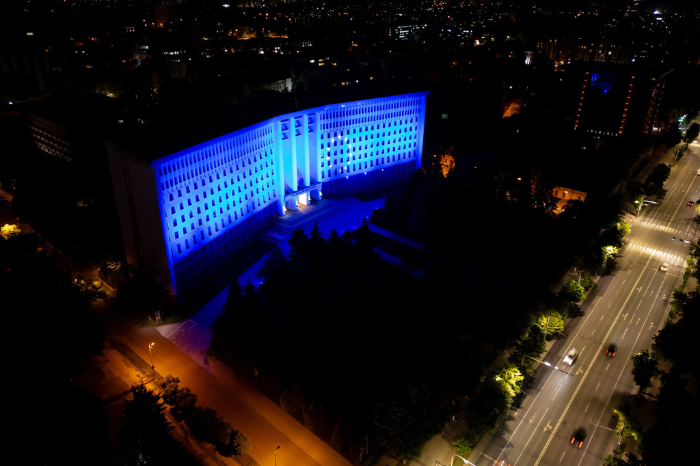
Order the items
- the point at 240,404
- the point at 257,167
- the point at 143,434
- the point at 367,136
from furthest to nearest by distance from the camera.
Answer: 1. the point at 367,136
2. the point at 257,167
3. the point at 240,404
4. the point at 143,434

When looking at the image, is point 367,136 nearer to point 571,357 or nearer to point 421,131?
point 421,131

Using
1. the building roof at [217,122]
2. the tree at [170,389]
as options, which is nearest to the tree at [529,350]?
the tree at [170,389]

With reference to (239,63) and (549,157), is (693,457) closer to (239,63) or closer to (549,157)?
(549,157)

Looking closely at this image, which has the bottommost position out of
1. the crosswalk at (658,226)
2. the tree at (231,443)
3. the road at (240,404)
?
the road at (240,404)

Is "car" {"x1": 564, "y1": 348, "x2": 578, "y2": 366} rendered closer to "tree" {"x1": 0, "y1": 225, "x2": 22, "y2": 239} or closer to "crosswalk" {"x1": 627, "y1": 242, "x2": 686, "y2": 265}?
"crosswalk" {"x1": 627, "y1": 242, "x2": 686, "y2": 265}

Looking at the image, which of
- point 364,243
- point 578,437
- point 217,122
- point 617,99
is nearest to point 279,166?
point 217,122

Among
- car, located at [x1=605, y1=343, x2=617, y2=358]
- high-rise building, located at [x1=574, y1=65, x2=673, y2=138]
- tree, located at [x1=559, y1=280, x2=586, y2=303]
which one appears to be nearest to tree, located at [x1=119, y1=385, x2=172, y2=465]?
car, located at [x1=605, y1=343, x2=617, y2=358]

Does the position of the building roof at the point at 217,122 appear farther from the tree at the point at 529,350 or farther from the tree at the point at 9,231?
the tree at the point at 529,350
